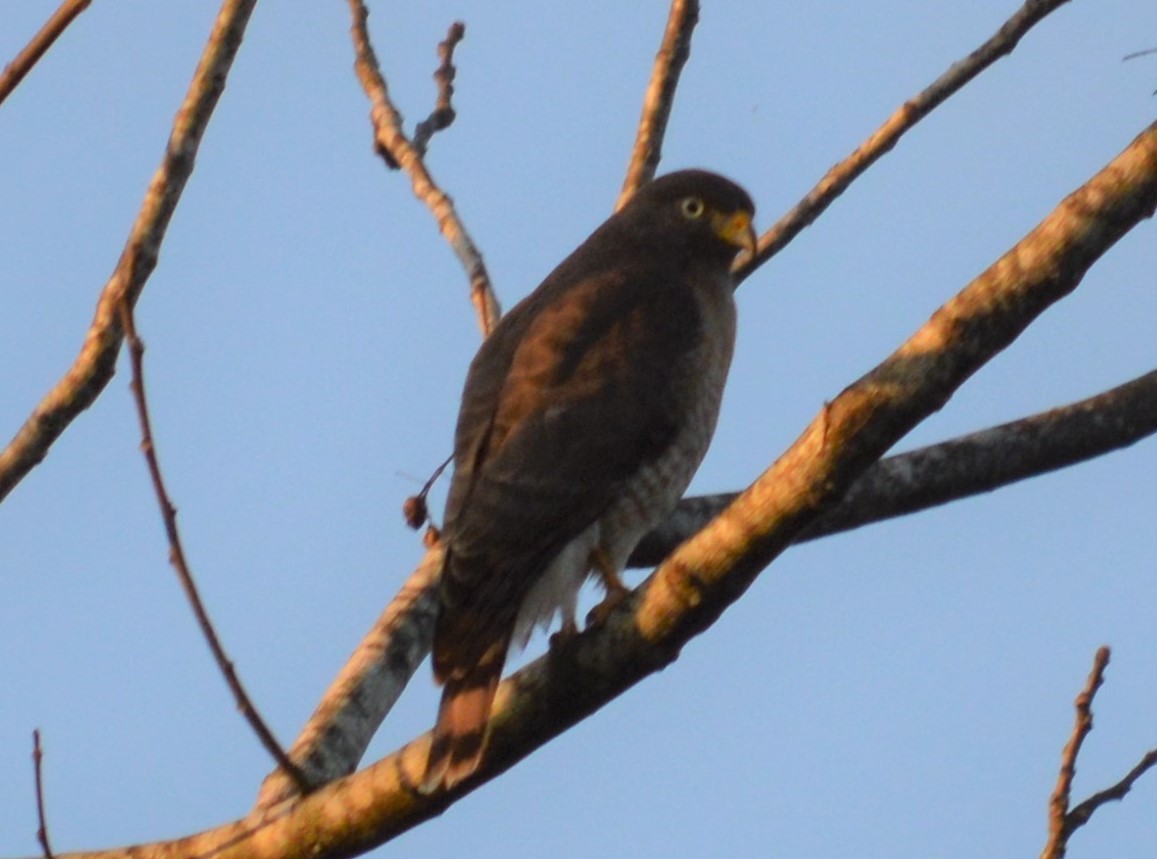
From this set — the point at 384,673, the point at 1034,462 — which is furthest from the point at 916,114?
the point at 384,673

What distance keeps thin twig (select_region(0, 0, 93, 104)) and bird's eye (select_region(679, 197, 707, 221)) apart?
364 centimetres

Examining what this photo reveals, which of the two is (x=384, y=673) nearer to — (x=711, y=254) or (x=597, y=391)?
(x=597, y=391)

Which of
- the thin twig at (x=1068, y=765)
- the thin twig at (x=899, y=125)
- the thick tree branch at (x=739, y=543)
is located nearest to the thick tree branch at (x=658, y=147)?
the thin twig at (x=899, y=125)

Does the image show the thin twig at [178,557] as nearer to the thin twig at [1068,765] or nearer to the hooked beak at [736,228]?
the thin twig at [1068,765]

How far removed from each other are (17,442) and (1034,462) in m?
3.09

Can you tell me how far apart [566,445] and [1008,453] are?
1.45 meters

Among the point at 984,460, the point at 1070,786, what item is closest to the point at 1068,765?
the point at 1070,786

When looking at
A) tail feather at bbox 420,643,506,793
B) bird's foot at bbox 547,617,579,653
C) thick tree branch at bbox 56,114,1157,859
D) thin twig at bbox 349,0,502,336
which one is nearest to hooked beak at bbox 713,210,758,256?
thin twig at bbox 349,0,502,336

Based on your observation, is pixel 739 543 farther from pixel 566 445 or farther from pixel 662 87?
pixel 662 87

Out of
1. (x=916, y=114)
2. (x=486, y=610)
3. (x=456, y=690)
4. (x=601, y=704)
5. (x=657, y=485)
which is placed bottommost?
(x=601, y=704)

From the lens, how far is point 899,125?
19.8ft

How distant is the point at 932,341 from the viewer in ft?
11.8

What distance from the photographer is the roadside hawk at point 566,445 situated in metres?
5.02

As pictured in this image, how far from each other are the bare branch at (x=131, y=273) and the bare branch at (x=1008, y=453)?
230cm
